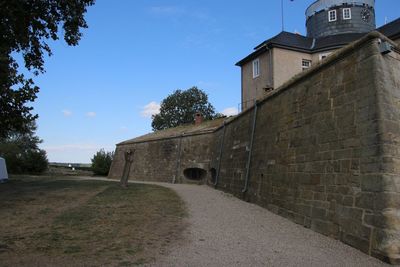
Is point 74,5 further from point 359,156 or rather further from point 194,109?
point 194,109

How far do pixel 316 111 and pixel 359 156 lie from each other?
93.5 inches

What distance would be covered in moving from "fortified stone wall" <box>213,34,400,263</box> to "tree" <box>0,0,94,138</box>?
826 centimetres

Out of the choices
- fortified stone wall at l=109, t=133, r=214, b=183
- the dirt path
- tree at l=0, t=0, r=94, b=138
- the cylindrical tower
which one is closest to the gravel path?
the dirt path

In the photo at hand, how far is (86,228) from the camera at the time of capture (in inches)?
351

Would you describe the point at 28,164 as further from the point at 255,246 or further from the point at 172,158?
the point at 255,246

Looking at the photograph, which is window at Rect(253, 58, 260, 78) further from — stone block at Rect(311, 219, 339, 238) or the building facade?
stone block at Rect(311, 219, 339, 238)

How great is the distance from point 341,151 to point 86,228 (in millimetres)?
5917

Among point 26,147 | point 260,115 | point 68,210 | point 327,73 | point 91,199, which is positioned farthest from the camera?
point 26,147

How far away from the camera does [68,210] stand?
37.2ft

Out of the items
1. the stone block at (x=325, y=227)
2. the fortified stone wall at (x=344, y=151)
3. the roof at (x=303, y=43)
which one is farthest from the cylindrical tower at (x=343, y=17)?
the stone block at (x=325, y=227)

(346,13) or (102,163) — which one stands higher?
(346,13)

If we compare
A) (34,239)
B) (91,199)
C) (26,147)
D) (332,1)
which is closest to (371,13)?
(332,1)

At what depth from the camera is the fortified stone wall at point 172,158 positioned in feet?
89.0

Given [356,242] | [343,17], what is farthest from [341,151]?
[343,17]
